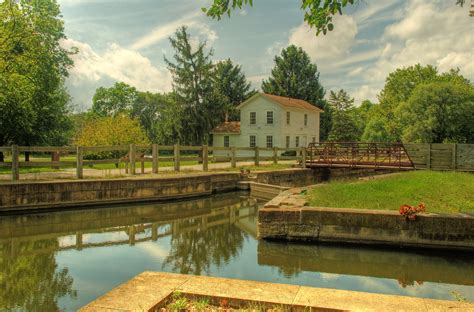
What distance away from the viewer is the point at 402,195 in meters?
11.6

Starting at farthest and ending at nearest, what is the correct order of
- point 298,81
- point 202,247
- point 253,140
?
point 298,81, point 253,140, point 202,247

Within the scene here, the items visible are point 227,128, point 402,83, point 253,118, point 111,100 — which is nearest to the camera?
point 253,118

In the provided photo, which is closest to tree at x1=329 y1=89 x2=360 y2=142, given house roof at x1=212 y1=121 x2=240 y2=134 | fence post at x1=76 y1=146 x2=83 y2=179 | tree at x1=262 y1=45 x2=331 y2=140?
tree at x1=262 y1=45 x2=331 y2=140

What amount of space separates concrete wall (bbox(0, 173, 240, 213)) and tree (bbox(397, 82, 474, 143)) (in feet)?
→ 100

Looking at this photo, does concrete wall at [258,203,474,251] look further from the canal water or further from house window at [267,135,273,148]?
house window at [267,135,273,148]

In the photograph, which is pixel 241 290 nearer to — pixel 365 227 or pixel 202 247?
pixel 202 247

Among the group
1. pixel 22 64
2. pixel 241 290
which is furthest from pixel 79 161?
pixel 241 290

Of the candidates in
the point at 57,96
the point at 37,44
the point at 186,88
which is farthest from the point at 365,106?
the point at 37,44

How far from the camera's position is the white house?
3841 cm

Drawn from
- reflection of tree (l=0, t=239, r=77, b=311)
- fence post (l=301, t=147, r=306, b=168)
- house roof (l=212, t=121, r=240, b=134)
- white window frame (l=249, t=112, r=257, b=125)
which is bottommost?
reflection of tree (l=0, t=239, r=77, b=311)

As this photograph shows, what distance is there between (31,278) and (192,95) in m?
33.5

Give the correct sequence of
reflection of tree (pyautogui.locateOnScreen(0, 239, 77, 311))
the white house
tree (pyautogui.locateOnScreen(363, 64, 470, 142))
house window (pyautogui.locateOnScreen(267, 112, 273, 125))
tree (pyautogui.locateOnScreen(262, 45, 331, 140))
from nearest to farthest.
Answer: reflection of tree (pyautogui.locateOnScreen(0, 239, 77, 311)), the white house, house window (pyautogui.locateOnScreen(267, 112, 273, 125)), tree (pyautogui.locateOnScreen(262, 45, 331, 140)), tree (pyautogui.locateOnScreen(363, 64, 470, 142))

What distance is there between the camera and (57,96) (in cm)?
3119

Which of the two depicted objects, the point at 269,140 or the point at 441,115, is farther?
the point at 441,115
